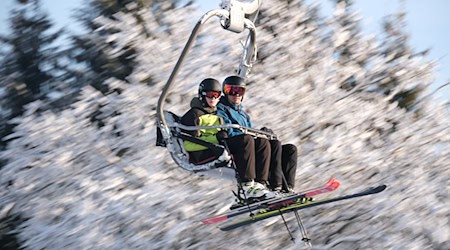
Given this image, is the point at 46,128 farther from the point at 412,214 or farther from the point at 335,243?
the point at 412,214

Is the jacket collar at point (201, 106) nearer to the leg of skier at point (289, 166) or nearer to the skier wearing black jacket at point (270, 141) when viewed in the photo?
the skier wearing black jacket at point (270, 141)

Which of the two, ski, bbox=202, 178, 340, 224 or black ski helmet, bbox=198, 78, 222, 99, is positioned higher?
black ski helmet, bbox=198, 78, 222, 99

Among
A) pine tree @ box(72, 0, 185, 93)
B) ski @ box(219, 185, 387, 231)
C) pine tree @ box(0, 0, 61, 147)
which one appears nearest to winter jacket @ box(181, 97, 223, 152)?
ski @ box(219, 185, 387, 231)

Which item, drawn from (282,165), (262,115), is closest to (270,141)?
(282,165)

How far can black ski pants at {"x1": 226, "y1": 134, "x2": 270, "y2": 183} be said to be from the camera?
7152 millimetres

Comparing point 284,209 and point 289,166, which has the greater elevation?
point 289,166

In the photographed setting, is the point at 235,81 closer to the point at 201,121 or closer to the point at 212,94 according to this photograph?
the point at 212,94

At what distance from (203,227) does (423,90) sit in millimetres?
6464

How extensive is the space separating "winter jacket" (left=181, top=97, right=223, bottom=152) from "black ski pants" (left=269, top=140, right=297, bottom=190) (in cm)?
56

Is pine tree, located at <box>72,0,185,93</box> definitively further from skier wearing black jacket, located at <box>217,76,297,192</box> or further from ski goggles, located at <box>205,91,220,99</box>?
ski goggles, located at <box>205,91,220,99</box>

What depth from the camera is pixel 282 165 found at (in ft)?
25.2

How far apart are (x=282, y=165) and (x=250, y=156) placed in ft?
2.12

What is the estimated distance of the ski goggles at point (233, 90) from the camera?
298 inches

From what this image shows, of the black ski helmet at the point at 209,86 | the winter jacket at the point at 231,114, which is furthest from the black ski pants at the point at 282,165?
the black ski helmet at the point at 209,86
